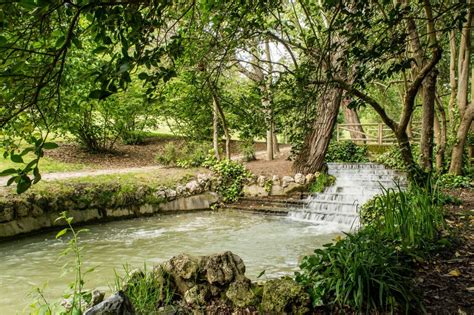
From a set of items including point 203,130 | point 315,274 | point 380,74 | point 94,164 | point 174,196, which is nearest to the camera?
point 380,74

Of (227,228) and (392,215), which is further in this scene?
(227,228)

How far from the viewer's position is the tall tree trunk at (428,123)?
5.52 m

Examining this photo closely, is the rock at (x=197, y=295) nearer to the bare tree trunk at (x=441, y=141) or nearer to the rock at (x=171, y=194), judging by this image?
the rock at (x=171, y=194)

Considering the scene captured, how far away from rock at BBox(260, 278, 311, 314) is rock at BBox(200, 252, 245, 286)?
0.50 meters

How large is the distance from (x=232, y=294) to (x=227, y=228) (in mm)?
4883

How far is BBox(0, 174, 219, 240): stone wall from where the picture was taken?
23.1 feet

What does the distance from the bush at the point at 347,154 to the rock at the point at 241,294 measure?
1103cm

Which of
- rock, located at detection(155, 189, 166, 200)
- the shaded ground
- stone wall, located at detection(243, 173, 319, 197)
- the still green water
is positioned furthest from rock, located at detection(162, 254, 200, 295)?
stone wall, located at detection(243, 173, 319, 197)

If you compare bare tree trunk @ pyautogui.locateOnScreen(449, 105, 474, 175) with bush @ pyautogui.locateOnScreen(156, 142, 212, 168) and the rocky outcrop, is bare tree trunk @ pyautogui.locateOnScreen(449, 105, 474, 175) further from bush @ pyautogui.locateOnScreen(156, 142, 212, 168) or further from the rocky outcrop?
the rocky outcrop

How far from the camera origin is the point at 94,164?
490 inches

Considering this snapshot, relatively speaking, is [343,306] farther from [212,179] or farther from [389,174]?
[389,174]

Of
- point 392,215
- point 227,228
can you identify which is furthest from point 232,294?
point 227,228

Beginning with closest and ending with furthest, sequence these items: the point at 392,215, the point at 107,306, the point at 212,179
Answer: the point at 107,306, the point at 392,215, the point at 212,179

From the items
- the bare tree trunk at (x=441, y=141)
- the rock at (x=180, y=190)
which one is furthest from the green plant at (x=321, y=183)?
the rock at (x=180, y=190)
